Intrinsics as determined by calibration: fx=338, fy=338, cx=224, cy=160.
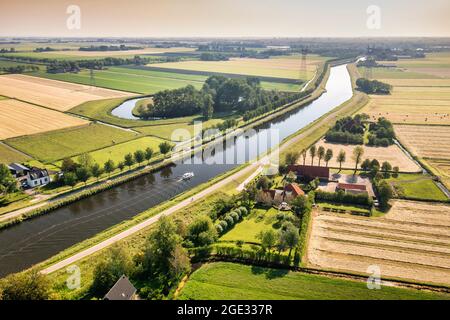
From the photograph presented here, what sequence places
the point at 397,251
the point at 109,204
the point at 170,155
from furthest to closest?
the point at 170,155
the point at 109,204
the point at 397,251

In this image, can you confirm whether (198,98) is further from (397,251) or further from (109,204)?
(397,251)

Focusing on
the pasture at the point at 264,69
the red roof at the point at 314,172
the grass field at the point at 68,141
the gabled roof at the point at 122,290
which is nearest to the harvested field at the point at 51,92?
the grass field at the point at 68,141

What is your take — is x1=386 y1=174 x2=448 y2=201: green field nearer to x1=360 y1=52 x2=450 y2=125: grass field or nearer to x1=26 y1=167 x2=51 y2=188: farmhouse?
x1=360 y1=52 x2=450 y2=125: grass field

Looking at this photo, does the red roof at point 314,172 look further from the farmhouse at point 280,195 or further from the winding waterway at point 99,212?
the winding waterway at point 99,212

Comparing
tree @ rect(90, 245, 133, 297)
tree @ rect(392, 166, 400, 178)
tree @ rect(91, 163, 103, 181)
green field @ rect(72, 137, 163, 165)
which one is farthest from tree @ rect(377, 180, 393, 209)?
tree @ rect(91, 163, 103, 181)

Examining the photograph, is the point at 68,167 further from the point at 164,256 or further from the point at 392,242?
the point at 392,242

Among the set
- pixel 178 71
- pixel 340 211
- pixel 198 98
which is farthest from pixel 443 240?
pixel 178 71
